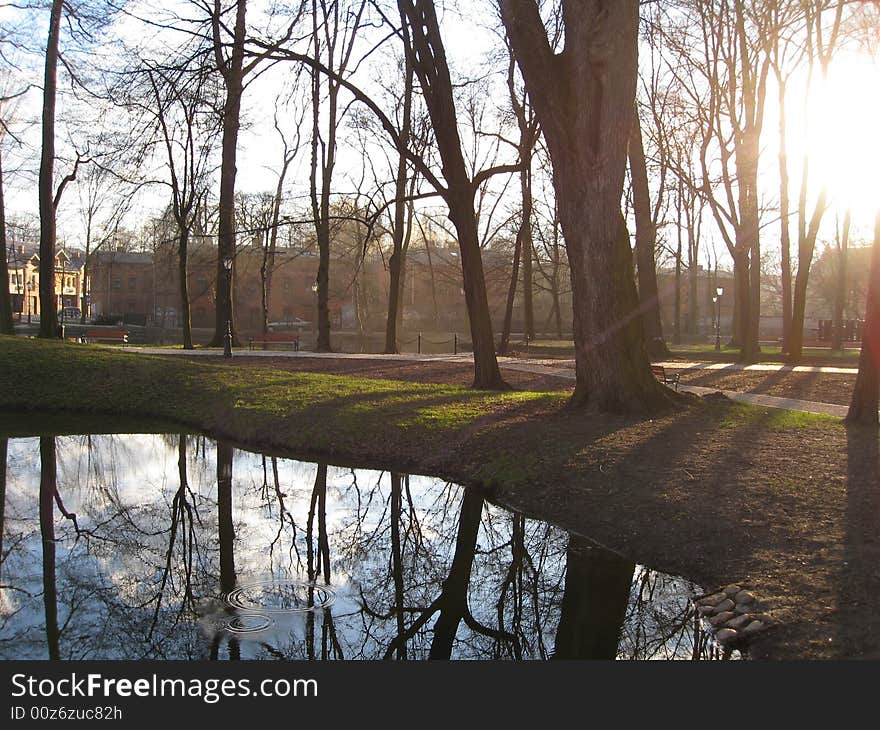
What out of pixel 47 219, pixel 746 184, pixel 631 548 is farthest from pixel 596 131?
pixel 47 219

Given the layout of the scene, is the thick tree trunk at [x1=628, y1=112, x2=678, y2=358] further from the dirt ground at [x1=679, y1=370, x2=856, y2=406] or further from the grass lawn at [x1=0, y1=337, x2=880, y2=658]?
the grass lawn at [x1=0, y1=337, x2=880, y2=658]

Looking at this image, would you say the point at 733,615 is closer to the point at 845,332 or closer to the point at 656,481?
the point at 656,481

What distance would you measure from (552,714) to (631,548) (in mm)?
2772

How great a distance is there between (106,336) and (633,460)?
27.6 meters

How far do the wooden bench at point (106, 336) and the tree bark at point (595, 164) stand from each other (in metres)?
23.7

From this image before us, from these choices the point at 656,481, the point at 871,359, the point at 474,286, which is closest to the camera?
the point at 656,481

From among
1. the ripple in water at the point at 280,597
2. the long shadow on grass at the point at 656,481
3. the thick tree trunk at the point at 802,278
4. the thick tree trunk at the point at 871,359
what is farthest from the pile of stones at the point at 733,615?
the thick tree trunk at the point at 802,278

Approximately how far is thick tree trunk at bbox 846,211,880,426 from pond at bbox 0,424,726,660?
16.5 feet

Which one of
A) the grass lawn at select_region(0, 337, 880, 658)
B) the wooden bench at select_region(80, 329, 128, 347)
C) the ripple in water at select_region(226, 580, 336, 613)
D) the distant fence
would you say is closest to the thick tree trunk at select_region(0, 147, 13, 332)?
the wooden bench at select_region(80, 329, 128, 347)

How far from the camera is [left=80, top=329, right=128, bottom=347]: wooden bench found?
30641mm

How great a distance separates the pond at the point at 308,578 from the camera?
4.76 meters

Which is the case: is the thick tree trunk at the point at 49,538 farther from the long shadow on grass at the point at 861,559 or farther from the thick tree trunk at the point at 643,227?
the thick tree trunk at the point at 643,227

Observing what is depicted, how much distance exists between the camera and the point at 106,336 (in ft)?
102

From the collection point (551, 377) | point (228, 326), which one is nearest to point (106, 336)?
point (228, 326)
